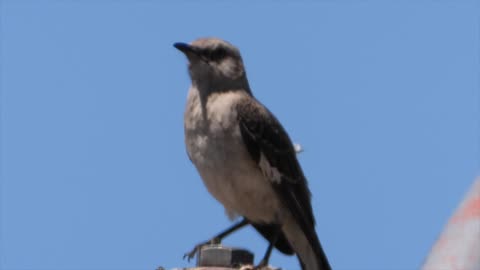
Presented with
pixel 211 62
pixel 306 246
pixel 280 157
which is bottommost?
pixel 306 246

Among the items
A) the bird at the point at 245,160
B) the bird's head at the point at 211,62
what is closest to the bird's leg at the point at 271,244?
the bird at the point at 245,160

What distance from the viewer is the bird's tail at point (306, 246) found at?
6.82 metres

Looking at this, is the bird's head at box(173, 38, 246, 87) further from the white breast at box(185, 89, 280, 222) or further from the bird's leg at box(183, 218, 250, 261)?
the bird's leg at box(183, 218, 250, 261)

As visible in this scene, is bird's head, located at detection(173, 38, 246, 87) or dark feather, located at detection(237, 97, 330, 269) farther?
bird's head, located at detection(173, 38, 246, 87)

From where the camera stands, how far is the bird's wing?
7.02 metres

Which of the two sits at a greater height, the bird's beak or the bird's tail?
the bird's beak

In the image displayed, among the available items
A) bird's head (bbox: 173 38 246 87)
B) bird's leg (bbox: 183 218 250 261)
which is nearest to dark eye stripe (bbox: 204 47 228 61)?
bird's head (bbox: 173 38 246 87)

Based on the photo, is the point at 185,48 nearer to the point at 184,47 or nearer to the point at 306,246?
the point at 184,47

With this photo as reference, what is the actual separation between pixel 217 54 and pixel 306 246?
1.74 m

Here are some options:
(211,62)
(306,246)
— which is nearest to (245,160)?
(306,246)

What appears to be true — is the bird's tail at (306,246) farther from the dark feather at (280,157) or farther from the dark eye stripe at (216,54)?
the dark eye stripe at (216,54)

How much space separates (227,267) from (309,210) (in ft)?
7.62

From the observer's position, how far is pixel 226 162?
681cm

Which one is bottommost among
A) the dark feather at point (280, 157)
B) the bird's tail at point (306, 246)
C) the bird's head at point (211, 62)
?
the bird's tail at point (306, 246)
